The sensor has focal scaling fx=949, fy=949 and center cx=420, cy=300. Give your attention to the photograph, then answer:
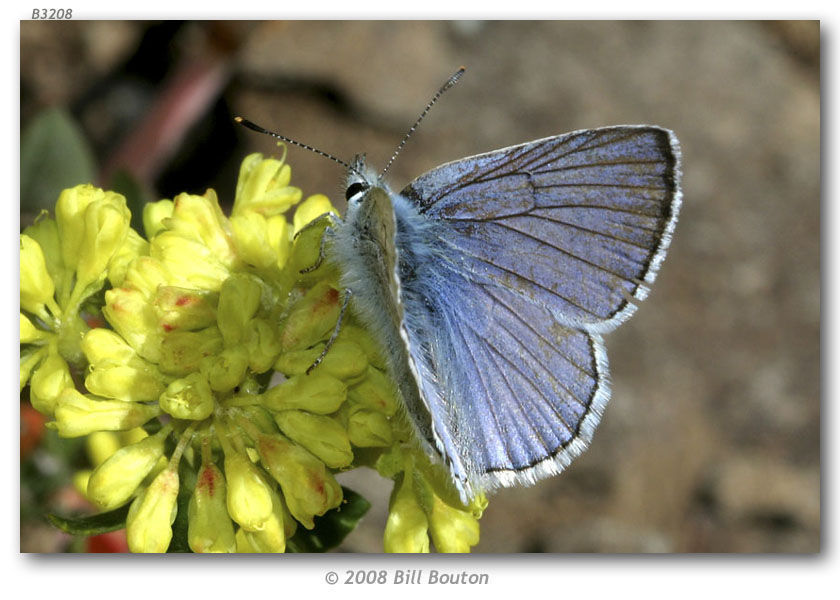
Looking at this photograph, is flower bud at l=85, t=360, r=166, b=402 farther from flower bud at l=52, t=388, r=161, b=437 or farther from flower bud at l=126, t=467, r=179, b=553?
flower bud at l=126, t=467, r=179, b=553

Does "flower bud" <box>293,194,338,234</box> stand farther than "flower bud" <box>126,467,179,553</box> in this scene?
Yes

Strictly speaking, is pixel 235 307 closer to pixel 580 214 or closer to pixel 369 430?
pixel 369 430

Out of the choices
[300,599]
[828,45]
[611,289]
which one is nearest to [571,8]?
[828,45]

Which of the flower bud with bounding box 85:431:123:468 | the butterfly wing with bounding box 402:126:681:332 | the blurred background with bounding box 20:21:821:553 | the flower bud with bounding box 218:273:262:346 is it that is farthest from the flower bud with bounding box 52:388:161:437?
the blurred background with bounding box 20:21:821:553

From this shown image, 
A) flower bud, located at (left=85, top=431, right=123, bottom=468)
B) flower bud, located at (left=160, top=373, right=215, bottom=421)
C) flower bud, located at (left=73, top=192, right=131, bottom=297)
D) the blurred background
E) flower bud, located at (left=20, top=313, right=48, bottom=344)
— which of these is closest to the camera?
flower bud, located at (left=160, top=373, right=215, bottom=421)

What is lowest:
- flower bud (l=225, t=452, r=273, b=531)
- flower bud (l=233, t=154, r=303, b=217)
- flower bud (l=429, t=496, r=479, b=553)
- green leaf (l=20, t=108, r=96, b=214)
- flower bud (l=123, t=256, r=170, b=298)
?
flower bud (l=429, t=496, r=479, b=553)

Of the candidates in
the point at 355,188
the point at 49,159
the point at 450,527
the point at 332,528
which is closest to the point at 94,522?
the point at 332,528

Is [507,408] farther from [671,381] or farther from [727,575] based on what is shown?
[671,381]

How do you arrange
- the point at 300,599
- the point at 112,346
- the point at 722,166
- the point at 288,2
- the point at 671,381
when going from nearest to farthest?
the point at 112,346 → the point at 300,599 → the point at 288,2 → the point at 671,381 → the point at 722,166
